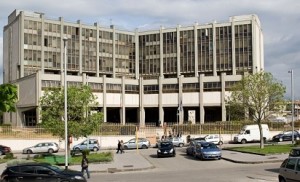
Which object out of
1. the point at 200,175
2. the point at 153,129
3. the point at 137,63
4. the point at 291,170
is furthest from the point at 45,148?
the point at 137,63

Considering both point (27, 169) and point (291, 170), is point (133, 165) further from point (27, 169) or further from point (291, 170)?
point (291, 170)

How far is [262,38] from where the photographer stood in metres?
128

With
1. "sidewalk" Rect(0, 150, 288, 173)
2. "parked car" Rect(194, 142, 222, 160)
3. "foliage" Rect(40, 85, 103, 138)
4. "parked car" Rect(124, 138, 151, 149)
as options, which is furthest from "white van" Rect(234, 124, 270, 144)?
"foliage" Rect(40, 85, 103, 138)

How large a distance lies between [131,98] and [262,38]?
148 ft

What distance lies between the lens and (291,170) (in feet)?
63.1

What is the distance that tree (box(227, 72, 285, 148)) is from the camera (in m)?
45.4

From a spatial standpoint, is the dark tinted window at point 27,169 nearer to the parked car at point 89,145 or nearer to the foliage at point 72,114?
the foliage at point 72,114

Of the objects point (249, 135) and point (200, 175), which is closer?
point (200, 175)

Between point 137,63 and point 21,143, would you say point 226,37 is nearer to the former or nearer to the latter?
point 137,63

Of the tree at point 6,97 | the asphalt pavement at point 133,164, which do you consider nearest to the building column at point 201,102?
the asphalt pavement at point 133,164

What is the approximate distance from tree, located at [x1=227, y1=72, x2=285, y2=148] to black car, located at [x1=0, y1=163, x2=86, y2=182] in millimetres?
27650

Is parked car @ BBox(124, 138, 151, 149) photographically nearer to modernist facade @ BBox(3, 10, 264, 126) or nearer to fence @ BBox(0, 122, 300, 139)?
fence @ BBox(0, 122, 300, 139)

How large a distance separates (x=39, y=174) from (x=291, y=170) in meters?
11.4

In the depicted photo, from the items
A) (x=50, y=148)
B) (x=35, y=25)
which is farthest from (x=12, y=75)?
(x=50, y=148)
